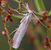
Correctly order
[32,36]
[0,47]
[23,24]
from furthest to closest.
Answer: [0,47] → [32,36] → [23,24]

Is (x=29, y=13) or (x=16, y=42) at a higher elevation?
(x=29, y=13)

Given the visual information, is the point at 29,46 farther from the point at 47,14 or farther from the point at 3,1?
the point at 3,1

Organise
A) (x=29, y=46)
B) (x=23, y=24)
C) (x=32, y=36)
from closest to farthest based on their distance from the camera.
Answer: (x=23, y=24) → (x=32, y=36) → (x=29, y=46)

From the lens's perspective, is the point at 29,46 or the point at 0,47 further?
the point at 29,46

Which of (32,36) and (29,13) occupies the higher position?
(29,13)

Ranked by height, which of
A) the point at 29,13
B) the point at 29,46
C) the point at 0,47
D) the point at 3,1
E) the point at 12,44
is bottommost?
the point at 29,46

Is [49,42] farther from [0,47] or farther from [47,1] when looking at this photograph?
[47,1]

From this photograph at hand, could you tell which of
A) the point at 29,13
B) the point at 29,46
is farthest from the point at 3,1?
the point at 29,46

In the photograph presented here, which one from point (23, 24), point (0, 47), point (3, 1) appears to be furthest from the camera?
point (0, 47)

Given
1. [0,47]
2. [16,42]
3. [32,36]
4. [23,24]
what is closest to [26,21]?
[23,24]
